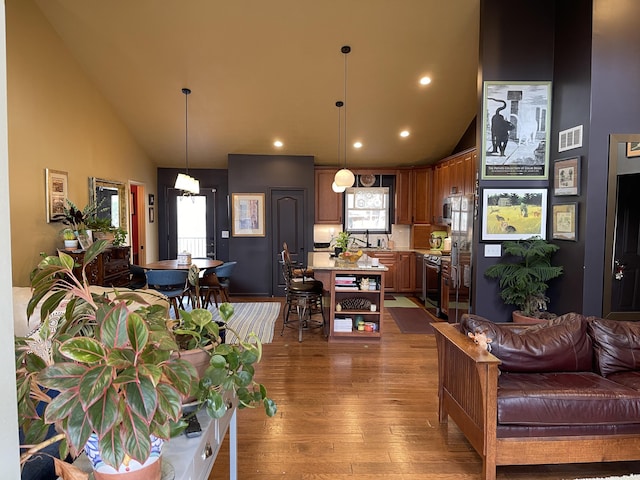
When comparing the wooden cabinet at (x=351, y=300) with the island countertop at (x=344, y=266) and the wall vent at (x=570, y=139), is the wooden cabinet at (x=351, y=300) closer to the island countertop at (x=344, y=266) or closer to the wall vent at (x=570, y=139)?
the island countertop at (x=344, y=266)

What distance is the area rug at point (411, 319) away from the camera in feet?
16.0

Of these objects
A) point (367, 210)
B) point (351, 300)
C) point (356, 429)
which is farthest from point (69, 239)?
point (367, 210)

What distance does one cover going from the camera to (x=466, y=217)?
4.45m

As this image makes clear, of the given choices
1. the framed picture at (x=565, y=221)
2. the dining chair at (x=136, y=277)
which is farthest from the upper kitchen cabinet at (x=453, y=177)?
the dining chair at (x=136, y=277)

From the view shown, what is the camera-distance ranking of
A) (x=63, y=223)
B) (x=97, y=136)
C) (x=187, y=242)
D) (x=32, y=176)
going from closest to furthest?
1. (x=32, y=176)
2. (x=63, y=223)
3. (x=97, y=136)
4. (x=187, y=242)

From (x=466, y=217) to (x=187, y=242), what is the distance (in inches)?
213

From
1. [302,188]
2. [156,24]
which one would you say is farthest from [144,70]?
[302,188]

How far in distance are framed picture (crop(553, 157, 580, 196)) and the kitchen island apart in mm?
1863

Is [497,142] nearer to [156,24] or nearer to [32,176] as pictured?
[156,24]

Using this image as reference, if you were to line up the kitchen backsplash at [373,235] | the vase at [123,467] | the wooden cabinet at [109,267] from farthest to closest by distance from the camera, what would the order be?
the kitchen backsplash at [373,235] → the wooden cabinet at [109,267] → the vase at [123,467]

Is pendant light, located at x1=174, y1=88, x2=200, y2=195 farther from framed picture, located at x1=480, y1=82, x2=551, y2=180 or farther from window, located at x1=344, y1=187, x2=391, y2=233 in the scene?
framed picture, located at x1=480, y1=82, x2=551, y2=180

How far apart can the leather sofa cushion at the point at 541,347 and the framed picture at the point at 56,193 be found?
14.3 ft

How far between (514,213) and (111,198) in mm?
5305

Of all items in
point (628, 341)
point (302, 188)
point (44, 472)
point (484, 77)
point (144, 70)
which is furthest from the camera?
point (302, 188)
